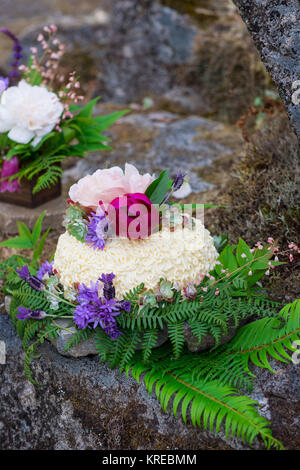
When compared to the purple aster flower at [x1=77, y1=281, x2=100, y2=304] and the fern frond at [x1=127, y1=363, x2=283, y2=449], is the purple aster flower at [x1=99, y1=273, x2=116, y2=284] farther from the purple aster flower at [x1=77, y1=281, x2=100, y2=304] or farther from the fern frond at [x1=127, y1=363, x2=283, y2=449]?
the fern frond at [x1=127, y1=363, x2=283, y2=449]

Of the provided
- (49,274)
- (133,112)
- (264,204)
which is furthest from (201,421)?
(133,112)

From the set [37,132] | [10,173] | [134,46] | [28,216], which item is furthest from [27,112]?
[134,46]

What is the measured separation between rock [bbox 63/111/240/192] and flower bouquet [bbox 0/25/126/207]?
54cm

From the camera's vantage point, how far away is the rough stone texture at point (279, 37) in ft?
7.95

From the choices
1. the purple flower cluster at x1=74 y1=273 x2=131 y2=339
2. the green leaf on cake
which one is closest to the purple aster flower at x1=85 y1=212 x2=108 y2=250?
the purple flower cluster at x1=74 y1=273 x2=131 y2=339

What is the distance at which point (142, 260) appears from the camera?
2238 millimetres

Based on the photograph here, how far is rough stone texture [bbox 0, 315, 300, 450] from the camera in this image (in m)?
2.20

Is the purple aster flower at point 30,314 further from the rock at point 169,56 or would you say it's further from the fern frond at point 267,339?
the rock at point 169,56

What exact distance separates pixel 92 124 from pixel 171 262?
1849 millimetres

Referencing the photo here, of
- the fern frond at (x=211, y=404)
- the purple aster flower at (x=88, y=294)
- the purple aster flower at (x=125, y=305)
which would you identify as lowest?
the fern frond at (x=211, y=404)

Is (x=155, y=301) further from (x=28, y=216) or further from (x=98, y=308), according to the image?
(x=28, y=216)

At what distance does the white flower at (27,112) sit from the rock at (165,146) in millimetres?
901

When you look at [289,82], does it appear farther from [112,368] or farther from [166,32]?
[166,32]

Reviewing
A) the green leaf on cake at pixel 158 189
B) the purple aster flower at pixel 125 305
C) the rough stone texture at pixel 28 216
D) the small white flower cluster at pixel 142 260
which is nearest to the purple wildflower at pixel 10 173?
the rough stone texture at pixel 28 216
